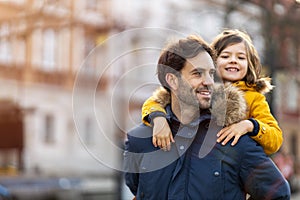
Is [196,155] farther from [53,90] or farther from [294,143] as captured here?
[294,143]

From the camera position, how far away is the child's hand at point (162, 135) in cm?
325

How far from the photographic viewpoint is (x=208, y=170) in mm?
3168

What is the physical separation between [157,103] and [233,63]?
360 mm

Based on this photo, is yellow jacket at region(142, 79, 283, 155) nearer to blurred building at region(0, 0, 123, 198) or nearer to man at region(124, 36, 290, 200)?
man at region(124, 36, 290, 200)

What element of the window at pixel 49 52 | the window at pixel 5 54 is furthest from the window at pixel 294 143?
the window at pixel 5 54

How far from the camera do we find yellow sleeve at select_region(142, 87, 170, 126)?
134 inches

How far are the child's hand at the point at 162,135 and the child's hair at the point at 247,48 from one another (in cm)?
43

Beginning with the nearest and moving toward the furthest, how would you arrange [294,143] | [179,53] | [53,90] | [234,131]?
[234,131] < [179,53] < [53,90] < [294,143]

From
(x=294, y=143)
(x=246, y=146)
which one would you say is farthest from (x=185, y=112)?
(x=294, y=143)

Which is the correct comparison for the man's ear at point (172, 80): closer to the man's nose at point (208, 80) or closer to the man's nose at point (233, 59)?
the man's nose at point (208, 80)


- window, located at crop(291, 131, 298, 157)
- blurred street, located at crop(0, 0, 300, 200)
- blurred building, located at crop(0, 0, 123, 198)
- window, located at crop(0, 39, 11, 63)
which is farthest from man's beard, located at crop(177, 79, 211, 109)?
window, located at crop(291, 131, 298, 157)

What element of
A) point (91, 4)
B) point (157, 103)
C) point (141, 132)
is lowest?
point (141, 132)

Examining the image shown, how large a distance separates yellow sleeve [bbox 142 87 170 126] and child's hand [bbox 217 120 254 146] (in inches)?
12.2

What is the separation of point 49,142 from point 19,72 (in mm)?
3728
